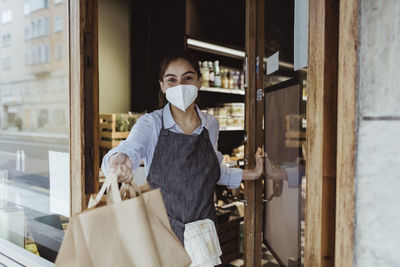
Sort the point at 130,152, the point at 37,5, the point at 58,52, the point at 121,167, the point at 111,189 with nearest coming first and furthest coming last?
the point at 111,189 < the point at 121,167 < the point at 130,152 < the point at 58,52 < the point at 37,5

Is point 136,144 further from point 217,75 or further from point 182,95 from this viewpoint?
point 217,75

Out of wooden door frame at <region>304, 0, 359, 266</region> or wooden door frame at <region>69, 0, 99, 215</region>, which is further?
wooden door frame at <region>69, 0, 99, 215</region>

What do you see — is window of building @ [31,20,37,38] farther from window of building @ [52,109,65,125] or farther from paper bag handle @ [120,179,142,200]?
paper bag handle @ [120,179,142,200]

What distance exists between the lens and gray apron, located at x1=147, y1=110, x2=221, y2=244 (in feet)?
5.05

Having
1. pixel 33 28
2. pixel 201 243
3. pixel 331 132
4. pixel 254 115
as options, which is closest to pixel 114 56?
pixel 33 28

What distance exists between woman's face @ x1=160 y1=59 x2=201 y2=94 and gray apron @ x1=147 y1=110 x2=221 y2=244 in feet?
0.76

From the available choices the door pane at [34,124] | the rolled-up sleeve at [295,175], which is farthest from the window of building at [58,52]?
the rolled-up sleeve at [295,175]

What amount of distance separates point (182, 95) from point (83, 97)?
72 centimetres

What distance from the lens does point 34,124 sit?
3.04 metres

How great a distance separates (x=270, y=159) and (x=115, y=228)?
109cm

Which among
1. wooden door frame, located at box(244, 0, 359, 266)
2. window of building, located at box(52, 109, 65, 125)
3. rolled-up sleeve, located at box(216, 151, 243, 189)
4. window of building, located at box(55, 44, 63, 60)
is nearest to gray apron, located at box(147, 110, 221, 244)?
rolled-up sleeve, located at box(216, 151, 243, 189)

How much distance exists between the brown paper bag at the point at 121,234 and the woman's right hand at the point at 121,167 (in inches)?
1.1

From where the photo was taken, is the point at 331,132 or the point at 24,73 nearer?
the point at 331,132

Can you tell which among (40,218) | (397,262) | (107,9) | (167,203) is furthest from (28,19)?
(397,262)
